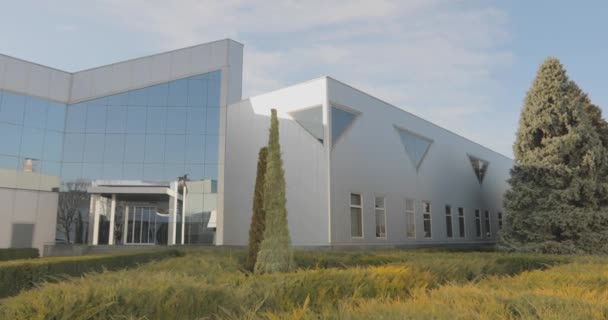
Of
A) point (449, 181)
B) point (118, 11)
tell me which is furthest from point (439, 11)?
point (449, 181)

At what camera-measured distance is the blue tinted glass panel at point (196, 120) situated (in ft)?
77.5

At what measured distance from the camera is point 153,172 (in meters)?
23.1

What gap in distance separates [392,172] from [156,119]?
12.9 metres

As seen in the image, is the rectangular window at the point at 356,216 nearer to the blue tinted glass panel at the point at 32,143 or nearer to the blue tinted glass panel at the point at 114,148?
the blue tinted glass panel at the point at 114,148

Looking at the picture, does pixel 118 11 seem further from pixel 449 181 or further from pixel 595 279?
pixel 449 181

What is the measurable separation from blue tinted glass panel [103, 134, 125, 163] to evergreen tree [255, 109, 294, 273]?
1523cm

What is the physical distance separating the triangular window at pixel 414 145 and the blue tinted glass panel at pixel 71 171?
56.4ft

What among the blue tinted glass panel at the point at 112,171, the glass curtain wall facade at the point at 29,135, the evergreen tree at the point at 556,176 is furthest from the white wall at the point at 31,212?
the evergreen tree at the point at 556,176

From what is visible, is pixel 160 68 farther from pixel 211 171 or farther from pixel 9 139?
pixel 9 139

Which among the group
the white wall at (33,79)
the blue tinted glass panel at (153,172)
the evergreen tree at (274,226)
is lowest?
the evergreen tree at (274,226)

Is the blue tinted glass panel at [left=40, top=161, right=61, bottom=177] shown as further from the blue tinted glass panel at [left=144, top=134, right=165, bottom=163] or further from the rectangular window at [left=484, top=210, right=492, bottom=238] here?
the rectangular window at [left=484, top=210, right=492, bottom=238]

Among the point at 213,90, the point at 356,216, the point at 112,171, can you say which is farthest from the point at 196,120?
the point at 356,216

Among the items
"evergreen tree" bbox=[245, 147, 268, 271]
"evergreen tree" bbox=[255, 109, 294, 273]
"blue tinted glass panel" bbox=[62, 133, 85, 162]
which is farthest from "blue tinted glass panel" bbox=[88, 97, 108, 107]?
"evergreen tree" bbox=[255, 109, 294, 273]

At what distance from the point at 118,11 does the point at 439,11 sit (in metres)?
8.41
